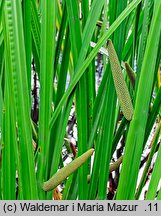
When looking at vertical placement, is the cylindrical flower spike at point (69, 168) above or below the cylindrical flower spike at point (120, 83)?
below

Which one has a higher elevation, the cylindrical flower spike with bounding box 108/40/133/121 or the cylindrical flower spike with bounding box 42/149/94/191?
the cylindrical flower spike with bounding box 108/40/133/121

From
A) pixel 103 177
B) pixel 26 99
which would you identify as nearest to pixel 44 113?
pixel 26 99

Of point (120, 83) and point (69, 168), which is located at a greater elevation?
point (120, 83)

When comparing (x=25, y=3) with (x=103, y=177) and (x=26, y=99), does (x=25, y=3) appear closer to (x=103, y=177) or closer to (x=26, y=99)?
(x=26, y=99)

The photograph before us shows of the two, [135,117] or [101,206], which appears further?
[101,206]

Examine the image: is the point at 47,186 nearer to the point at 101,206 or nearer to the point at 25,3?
the point at 101,206

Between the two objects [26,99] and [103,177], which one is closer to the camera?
[26,99]

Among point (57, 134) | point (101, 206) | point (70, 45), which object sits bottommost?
point (101, 206)

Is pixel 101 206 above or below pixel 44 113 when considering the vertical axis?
below

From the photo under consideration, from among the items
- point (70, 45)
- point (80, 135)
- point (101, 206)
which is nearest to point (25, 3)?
point (70, 45)
